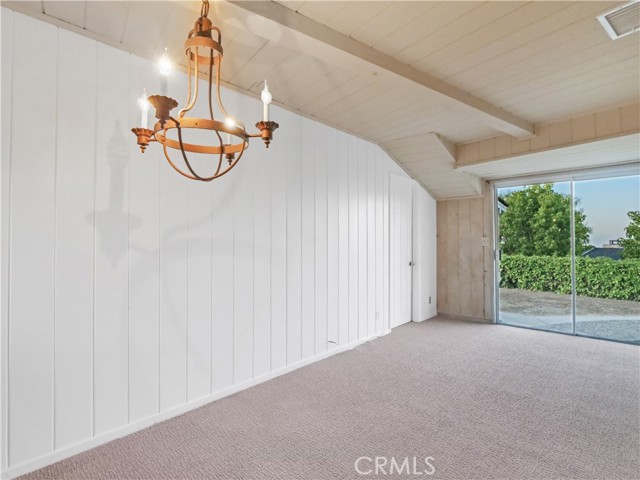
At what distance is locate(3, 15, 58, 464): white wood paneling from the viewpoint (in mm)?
1756

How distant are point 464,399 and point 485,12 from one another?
2568mm

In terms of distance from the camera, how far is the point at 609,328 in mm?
4195

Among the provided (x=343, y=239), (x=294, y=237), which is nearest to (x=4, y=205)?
(x=294, y=237)

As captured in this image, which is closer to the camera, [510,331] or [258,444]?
[258,444]

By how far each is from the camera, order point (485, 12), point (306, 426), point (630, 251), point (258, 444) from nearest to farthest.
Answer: point (485, 12) < point (258, 444) < point (306, 426) < point (630, 251)

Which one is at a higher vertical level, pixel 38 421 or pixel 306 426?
pixel 38 421

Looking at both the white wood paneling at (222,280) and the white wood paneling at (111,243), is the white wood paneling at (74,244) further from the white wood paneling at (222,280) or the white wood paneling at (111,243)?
the white wood paneling at (222,280)

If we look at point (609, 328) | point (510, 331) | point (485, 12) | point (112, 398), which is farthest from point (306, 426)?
point (609, 328)

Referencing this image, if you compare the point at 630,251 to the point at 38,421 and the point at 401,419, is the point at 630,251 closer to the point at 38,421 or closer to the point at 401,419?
the point at 401,419

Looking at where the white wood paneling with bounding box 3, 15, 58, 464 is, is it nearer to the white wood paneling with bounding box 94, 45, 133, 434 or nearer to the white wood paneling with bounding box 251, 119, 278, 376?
the white wood paneling with bounding box 94, 45, 133, 434

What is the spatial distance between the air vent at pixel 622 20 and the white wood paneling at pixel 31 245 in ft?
9.83

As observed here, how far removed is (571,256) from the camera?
4387 millimetres

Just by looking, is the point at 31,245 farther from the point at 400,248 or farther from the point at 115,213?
the point at 400,248

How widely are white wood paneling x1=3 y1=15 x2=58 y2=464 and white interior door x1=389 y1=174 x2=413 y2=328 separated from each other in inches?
141
